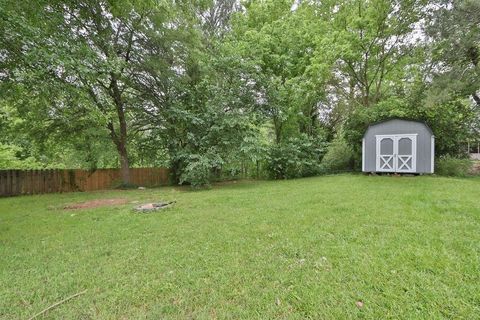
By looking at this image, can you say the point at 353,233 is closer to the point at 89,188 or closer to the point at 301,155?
the point at 301,155

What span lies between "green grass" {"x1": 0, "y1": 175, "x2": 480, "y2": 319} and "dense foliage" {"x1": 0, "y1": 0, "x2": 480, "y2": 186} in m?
4.22

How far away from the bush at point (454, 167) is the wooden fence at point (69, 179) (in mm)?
13144

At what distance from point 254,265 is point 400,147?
1026 centimetres

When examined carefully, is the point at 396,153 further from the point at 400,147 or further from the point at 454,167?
the point at 454,167

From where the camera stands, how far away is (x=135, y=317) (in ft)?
6.37

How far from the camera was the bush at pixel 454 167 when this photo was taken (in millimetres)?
11062

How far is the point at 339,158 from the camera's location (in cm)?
1344

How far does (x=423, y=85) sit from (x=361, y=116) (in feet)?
8.42

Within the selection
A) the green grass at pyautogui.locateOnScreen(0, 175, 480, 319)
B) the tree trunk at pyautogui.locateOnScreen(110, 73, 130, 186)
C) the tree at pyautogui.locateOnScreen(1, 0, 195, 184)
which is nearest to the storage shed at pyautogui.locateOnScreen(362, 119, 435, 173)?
the green grass at pyautogui.locateOnScreen(0, 175, 480, 319)

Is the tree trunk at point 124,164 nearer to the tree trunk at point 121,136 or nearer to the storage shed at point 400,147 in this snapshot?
the tree trunk at point 121,136

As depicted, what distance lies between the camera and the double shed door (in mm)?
10305

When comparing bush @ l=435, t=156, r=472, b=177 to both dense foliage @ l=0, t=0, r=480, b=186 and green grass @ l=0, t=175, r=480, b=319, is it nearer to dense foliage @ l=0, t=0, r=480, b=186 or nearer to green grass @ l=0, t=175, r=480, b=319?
dense foliage @ l=0, t=0, r=480, b=186

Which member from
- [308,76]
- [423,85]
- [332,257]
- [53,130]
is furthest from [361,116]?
[53,130]

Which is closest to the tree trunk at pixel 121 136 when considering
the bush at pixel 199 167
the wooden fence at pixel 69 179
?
the wooden fence at pixel 69 179
